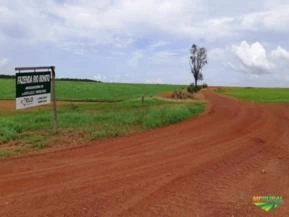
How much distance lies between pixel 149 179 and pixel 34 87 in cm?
781

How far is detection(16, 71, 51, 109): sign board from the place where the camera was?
45.2ft

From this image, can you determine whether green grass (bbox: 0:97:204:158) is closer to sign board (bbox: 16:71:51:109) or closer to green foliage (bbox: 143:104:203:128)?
green foliage (bbox: 143:104:203:128)

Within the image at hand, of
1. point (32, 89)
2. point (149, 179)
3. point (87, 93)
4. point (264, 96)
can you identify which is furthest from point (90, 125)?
point (264, 96)

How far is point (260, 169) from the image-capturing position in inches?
360

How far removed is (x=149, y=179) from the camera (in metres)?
7.79

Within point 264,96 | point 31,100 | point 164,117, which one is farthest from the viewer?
point 264,96

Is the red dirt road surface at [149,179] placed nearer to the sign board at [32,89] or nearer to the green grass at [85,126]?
the green grass at [85,126]

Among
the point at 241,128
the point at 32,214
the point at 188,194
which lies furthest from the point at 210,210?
the point at 241,128

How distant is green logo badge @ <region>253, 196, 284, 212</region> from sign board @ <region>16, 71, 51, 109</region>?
351 inches

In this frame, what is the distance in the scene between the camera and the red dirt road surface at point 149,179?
6148mm

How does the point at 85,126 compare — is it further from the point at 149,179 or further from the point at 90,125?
the point at 149,179

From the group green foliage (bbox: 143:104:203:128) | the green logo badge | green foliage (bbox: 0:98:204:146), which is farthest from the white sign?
the green logo badge

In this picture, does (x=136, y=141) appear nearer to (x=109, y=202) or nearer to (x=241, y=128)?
(x=241, y=128)

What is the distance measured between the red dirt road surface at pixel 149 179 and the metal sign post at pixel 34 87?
3.18m
